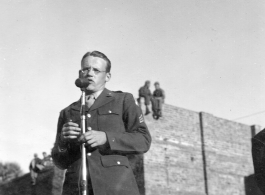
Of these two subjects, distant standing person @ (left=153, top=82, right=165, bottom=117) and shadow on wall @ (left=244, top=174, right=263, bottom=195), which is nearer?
distant standing person @ (left=153, top=82, right=165, bottom=117)

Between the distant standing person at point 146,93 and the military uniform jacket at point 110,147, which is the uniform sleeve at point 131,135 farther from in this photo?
the distant standing person at point 146,93

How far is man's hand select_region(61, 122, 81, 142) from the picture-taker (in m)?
3.23

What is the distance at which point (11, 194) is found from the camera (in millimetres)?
22562

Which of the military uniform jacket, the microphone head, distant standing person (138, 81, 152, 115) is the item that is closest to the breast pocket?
the military uniform jacket

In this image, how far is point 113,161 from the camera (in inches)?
130

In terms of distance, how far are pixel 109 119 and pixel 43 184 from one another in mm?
16995

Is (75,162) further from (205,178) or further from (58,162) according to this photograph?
(205,178)

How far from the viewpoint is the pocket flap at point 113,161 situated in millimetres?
3283

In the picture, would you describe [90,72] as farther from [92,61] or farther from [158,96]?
[158,96]

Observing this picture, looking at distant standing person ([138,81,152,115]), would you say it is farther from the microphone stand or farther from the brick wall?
the microphone stand

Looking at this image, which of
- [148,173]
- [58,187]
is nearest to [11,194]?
[58,187]

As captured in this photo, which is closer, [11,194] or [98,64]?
[98,64]

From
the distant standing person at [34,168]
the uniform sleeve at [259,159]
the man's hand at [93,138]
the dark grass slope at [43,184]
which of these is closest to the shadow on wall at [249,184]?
the dark grass slope at [43,184]

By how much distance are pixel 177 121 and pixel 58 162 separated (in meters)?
16.4
